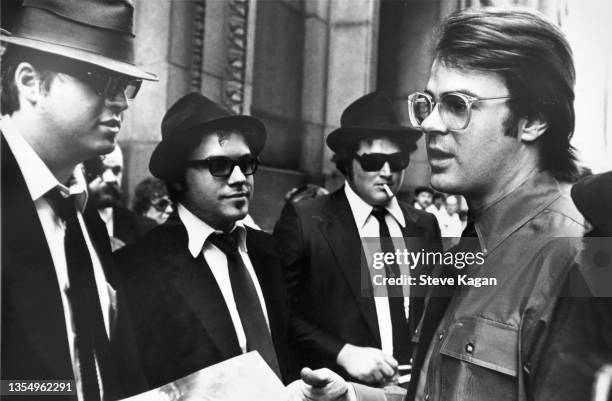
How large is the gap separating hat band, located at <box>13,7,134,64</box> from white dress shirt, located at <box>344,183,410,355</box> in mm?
1031

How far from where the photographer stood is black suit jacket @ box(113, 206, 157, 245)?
1805 mm

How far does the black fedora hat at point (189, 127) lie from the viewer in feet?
5.52

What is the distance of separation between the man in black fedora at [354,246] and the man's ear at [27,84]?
1070mm

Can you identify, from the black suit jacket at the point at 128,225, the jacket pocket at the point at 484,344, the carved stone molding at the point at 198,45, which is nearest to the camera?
the jacket pocket at the point at 484,344

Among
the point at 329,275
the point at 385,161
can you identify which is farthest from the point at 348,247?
the point at 385,161

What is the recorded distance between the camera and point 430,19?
209cm

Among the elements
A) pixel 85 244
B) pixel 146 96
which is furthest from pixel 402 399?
pixel 146 96

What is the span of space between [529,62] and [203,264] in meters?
1.02

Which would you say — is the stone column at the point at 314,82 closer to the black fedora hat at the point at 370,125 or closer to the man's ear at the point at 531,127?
the black fedora hat at the point at 370,125

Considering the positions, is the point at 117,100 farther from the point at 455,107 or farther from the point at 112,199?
the point at 455,107

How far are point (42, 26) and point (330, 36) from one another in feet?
4.10

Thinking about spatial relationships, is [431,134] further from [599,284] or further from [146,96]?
[146,96]

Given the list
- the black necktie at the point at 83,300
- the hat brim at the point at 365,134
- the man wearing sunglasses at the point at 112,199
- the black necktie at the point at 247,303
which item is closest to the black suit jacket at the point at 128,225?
the man wearing sunglasses at the point at 112,199

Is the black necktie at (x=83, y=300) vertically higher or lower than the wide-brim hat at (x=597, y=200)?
lower
